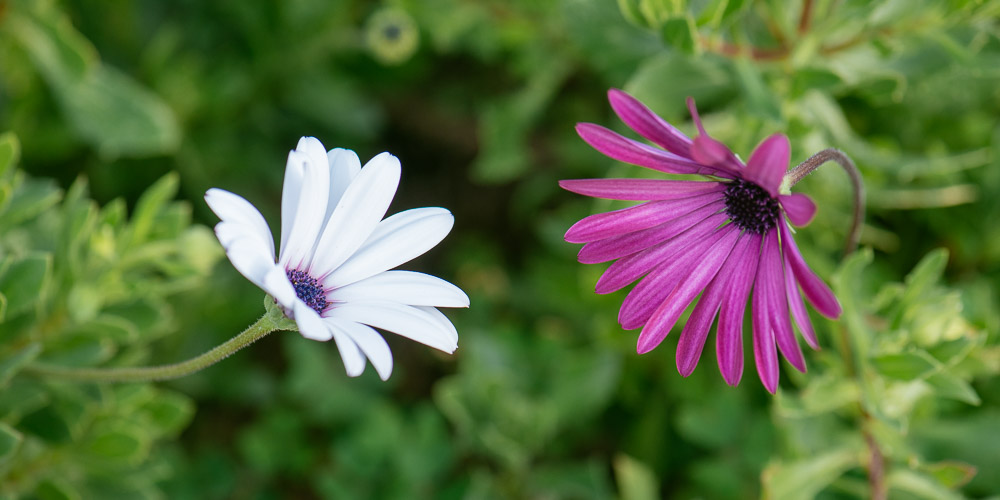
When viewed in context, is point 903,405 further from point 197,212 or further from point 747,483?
point 197,212

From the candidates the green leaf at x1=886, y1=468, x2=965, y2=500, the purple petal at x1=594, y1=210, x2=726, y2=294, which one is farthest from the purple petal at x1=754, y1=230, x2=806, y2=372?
the green leaf at x1=886, y1=468, x2=965, y2=500

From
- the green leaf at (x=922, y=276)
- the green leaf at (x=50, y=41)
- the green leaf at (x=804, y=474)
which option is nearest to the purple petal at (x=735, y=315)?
the green leaf at (x=922, y=276)

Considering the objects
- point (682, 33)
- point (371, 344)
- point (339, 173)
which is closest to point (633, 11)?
point (682, 33)

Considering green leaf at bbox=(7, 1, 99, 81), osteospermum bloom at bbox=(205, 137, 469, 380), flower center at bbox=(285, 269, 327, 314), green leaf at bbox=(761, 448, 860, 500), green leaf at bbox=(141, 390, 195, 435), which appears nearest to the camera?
osteospermum bloom at bbox=(205, 137, 469, 380)

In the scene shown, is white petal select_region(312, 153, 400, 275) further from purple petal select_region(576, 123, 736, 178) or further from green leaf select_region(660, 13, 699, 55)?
green leaf select_region(660, 13, 699, 55)

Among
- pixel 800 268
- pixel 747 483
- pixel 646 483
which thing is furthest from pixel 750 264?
pixel 747 483

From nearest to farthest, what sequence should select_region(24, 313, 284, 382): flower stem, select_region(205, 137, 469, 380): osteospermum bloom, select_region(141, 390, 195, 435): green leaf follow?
select_region(205, 137, 469, 380): osteospermum bloom
select_region(24, 313, 284, 382): flower stem
select_region(141, 390, 195, 435): green leaf

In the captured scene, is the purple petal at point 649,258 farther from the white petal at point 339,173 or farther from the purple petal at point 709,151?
the white petal at point 339,173


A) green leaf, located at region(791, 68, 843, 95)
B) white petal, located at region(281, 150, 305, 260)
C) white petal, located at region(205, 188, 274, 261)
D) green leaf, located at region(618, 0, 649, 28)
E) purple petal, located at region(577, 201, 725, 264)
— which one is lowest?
purple petal, located at region(577, 201, 725, 264)
